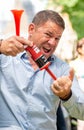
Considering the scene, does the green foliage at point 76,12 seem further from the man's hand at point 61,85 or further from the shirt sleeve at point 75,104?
the man's hand at point 61,85

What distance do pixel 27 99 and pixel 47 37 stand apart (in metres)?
0.61

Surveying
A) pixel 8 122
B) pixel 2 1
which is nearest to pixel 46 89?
pixel 8 122

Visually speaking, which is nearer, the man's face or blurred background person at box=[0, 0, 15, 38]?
the man's face

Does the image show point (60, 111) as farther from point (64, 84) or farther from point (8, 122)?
point (64, 84)

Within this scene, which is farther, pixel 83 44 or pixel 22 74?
pixel 83 44

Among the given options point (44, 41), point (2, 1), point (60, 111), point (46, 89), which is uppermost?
point (44, 41)

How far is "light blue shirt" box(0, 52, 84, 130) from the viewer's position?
186 inches

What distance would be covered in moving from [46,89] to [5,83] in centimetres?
35

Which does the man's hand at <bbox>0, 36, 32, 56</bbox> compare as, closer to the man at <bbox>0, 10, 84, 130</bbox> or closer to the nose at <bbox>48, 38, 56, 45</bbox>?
the man at <bbox>0, 10, 84, 130</bbox>

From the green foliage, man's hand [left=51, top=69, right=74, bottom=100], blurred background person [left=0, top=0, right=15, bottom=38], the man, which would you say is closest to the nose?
the man

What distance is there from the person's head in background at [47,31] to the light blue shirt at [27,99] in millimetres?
257

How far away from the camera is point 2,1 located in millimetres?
13328

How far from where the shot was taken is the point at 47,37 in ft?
16.4

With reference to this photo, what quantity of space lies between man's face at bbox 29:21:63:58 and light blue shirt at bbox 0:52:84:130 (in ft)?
0.76
